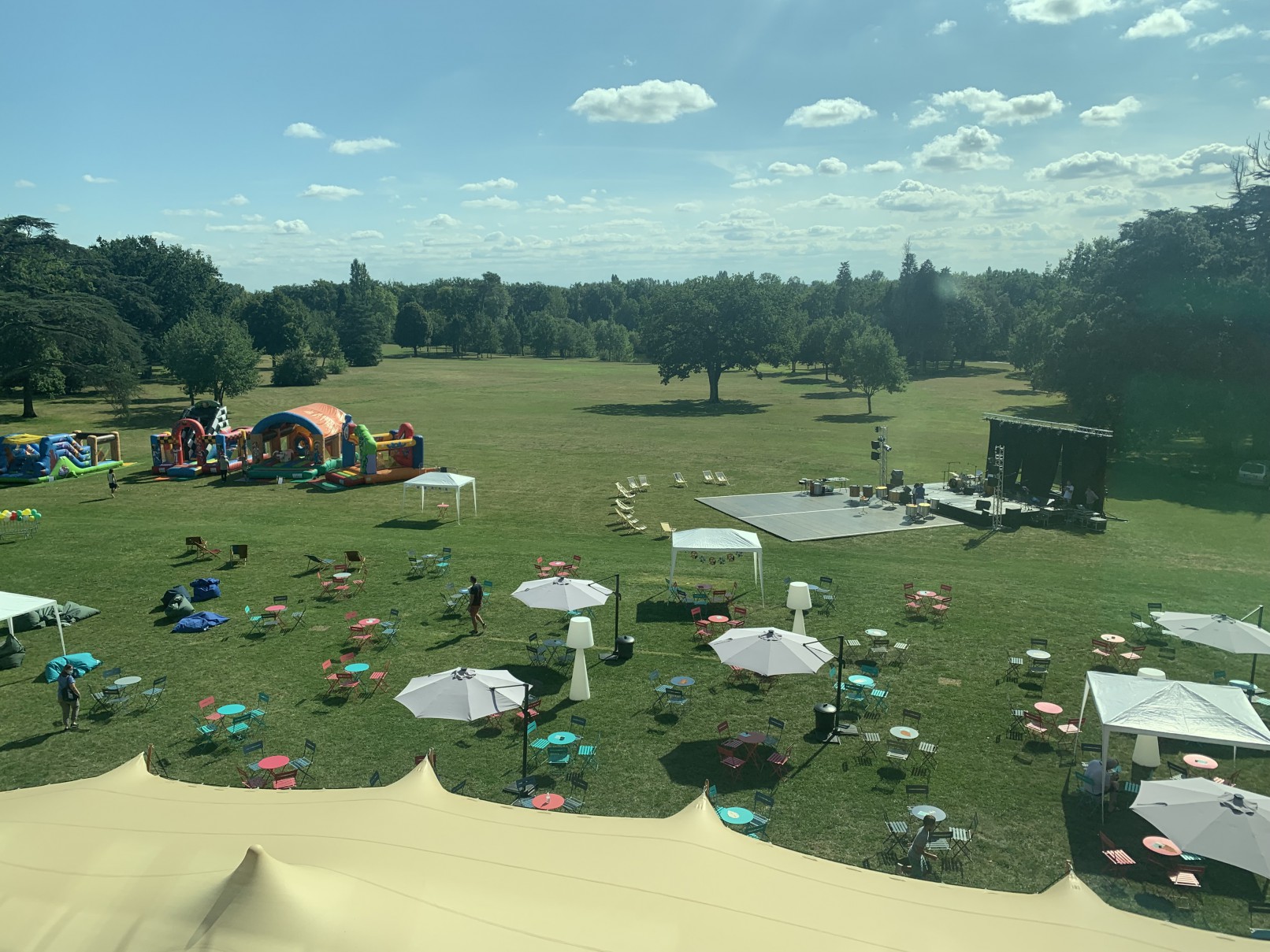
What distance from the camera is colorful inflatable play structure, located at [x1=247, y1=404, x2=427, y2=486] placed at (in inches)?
1585

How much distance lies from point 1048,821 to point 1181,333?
4591 centimetres

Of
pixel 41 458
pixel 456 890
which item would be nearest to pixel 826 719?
pixel 456 890

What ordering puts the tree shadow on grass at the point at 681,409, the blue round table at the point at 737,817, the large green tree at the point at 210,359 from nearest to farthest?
the blue round table at the point at 737,817
the large green tree at the point at 210,359
the tree shadow on grass at the point at 681,409

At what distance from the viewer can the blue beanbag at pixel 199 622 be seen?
2089 cm

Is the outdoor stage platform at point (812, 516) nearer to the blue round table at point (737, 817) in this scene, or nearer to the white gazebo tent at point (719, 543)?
the white gazebo tent at point (719, 543)

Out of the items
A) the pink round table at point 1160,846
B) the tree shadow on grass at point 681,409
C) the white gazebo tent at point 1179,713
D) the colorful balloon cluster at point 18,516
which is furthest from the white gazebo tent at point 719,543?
the tree shadow on grass at point 681,409

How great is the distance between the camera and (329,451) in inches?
1683

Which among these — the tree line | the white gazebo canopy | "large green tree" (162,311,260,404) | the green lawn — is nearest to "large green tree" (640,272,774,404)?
the tree line

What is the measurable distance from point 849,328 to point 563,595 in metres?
82.9

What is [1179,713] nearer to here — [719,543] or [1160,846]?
[1160,846]

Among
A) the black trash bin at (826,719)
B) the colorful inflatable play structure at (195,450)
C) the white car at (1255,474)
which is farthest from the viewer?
the white car at (1255,474)

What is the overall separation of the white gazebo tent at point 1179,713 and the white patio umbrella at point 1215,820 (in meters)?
1.48

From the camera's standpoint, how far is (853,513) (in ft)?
116

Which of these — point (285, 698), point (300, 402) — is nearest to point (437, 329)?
point (300, 402)
